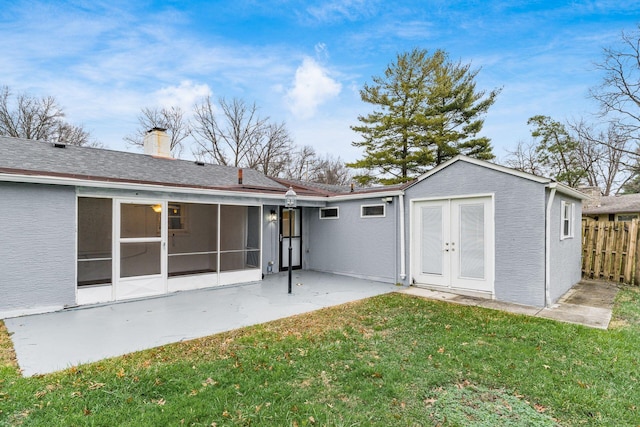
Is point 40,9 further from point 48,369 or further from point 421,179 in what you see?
point 421,179

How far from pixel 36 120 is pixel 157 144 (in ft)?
50.0

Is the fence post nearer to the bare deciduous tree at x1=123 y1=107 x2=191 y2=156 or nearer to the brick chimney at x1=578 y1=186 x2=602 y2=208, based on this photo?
the brick chimney at x1=578 y1=186 x2=602 y2=208

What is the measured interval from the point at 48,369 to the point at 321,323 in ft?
11.0

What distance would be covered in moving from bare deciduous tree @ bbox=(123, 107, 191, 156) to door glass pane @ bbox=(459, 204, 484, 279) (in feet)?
65.7

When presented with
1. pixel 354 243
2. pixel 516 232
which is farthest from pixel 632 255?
pixel 354 243

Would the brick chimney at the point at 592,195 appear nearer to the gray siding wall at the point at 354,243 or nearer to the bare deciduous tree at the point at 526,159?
the bare deciduous tree at the point at 526,159

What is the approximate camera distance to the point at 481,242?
6.59m

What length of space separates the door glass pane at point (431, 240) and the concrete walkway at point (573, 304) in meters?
0.60

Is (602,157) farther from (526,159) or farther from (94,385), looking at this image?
(94,385)

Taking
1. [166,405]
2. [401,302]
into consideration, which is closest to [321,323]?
[401,302]

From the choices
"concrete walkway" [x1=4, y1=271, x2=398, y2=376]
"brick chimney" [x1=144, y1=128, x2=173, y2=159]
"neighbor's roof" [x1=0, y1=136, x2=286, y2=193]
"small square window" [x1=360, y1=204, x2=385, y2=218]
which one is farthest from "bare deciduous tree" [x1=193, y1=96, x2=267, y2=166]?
"concrete walkway" [x1=4, y1=271, x2=398, y2=376]

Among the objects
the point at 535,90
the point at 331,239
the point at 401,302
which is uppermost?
the point at 535,90

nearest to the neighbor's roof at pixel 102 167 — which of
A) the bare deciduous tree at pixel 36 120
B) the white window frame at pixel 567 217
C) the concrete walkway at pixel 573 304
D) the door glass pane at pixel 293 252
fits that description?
the door glass pane at pixel 293 252

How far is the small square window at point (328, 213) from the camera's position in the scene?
9.55m
